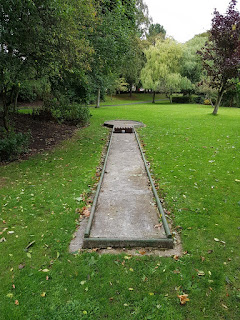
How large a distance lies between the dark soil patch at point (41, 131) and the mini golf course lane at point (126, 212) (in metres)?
3.94

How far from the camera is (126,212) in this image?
5070mm

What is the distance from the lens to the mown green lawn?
2994 millimetres

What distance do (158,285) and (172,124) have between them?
1440 cm

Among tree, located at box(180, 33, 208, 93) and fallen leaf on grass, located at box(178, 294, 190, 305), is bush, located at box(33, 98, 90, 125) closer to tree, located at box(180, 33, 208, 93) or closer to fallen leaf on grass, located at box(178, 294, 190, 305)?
fallen leaf on grass, located at box(178, 294, 190, 305)

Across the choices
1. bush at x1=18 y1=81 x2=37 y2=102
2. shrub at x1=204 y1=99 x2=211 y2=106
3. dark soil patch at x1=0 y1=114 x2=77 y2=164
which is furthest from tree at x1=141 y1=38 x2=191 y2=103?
dark soil patch at x1=0 y1=114 x2=77 y2=164

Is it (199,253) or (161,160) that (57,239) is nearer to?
(199,253)

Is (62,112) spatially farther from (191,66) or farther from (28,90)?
(191,66)

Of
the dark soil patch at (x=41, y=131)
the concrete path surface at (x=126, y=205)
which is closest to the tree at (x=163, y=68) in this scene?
the dark soil patch at (x=41, y=131)

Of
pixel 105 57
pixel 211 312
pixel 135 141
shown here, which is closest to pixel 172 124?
pixel 135 141

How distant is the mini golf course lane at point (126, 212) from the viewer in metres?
4.09

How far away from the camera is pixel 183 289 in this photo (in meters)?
3.23

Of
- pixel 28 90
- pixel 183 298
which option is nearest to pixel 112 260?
pixel 183 298

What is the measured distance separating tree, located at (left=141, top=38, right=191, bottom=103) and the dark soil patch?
2374 centimetres

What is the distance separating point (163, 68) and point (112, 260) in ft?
117
